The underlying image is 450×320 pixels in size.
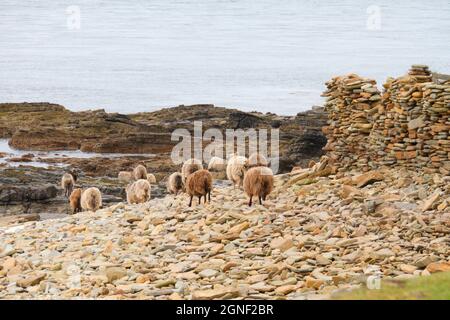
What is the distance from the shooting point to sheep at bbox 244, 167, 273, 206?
73.9ft

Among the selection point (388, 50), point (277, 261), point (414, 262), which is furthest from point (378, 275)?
point (388, 50)

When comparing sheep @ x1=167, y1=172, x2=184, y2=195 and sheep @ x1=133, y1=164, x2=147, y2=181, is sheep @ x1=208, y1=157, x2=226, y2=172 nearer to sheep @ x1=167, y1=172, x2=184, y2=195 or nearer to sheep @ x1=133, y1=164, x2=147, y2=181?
sheep @ x1=133, y1=164, x2=147, y2=181

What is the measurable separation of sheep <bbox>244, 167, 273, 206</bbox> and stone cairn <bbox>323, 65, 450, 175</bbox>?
3.18 meters

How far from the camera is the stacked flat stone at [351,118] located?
24.6 metres

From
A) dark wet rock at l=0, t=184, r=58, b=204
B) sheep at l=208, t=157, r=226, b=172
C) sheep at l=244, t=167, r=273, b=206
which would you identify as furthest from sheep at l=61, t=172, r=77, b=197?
sheep at l=244, t=167, r=273, b=206

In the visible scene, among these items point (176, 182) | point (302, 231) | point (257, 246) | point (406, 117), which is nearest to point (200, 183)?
point (302, 231)

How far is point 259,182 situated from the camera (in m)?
22.7

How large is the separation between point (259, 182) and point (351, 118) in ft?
12.4

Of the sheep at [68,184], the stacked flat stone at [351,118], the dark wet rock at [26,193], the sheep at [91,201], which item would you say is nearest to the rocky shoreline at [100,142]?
the dark wet rock at [26,193]

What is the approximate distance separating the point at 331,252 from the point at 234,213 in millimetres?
4217

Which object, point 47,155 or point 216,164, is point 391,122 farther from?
point 47,155

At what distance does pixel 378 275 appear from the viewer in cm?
1666

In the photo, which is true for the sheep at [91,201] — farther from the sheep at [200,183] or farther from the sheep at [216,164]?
the sheep at [200,183]

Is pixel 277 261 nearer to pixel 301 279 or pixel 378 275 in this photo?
pixel 301 279
